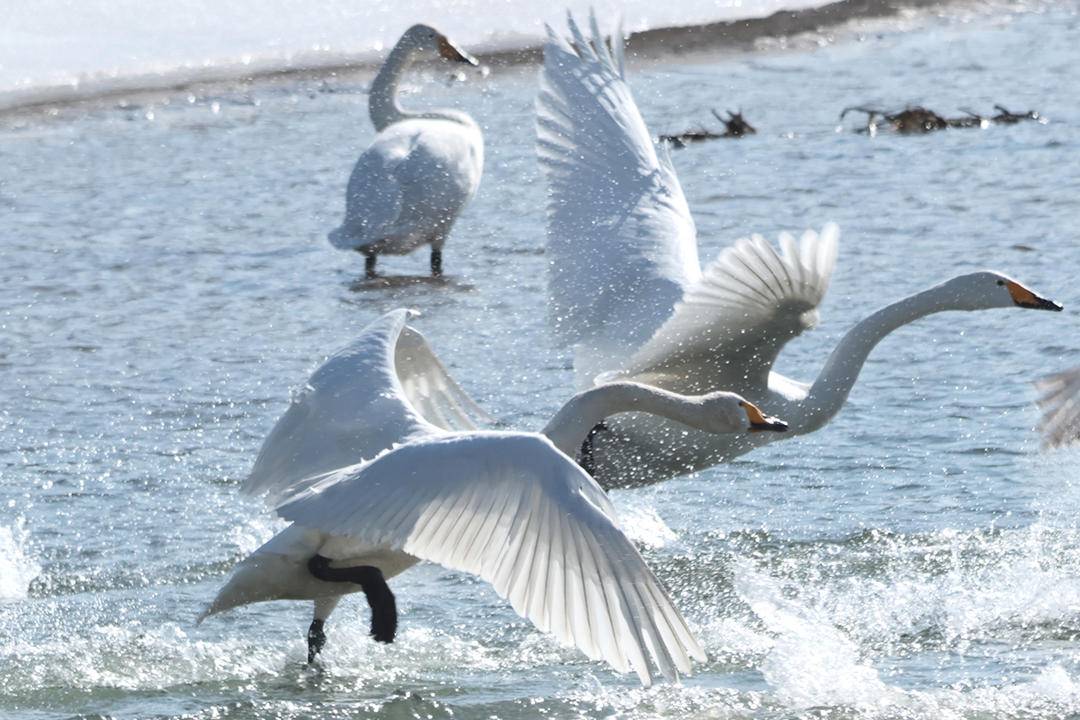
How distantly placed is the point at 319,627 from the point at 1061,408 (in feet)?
7.21

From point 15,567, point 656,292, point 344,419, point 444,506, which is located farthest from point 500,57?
point 444,506

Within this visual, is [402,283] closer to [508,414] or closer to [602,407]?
[508,414]

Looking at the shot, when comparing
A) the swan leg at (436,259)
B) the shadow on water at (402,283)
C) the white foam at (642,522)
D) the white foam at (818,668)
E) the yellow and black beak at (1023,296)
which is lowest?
the white foam at (642,522)

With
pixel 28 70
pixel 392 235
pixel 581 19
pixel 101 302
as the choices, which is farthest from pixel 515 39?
pixel 101 302

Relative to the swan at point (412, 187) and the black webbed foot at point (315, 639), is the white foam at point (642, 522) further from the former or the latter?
the swan at point (412, 187)

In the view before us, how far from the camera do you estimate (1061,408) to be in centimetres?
612

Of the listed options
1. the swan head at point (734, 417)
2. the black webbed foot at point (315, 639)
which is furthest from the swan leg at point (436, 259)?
the swan head at point (734, 417)

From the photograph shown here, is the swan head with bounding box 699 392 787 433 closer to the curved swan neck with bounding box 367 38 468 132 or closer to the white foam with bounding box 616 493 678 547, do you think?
the white foam with bounding box 616 493 678 547

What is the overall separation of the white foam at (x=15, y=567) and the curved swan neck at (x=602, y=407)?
1.71 metres

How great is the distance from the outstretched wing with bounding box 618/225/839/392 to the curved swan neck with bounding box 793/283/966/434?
17cm

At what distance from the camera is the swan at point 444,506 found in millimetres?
4691

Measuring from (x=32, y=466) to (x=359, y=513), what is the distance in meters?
2.68

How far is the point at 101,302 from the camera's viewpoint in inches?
383

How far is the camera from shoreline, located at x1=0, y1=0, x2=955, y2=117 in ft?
46.6
